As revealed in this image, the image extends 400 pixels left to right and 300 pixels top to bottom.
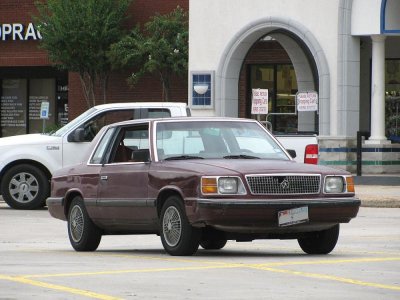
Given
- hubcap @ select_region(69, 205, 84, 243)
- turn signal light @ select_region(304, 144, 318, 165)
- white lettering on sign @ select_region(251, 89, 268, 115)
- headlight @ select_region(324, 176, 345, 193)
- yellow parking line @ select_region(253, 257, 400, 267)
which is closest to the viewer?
yellow parking line @ select_region(253, 257, 400, 267)

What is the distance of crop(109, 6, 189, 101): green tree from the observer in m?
46.9

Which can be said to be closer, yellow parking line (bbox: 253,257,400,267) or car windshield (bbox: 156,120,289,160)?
yellow parking line (bbox: 253,257,400,267)

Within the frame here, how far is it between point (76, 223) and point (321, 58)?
19899mm

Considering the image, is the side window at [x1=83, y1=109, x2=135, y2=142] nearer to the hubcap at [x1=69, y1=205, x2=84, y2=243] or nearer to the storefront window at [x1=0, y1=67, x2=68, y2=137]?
the hubcap at [x1=69, y1=205, x2=84, y2=243]

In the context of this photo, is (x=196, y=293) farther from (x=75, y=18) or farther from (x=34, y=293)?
(x=75, y=18)

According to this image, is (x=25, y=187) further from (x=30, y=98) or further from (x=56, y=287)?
(x=30, y=98)

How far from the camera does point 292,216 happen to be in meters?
14.3

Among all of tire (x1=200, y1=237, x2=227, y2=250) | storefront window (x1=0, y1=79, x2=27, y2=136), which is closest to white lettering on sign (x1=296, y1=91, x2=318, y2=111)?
tire (x1=200, y1=237, x2=227, y2=250)

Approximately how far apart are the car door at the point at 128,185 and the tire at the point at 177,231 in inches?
11.9

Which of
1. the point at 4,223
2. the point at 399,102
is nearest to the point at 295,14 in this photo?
the point at 399,102

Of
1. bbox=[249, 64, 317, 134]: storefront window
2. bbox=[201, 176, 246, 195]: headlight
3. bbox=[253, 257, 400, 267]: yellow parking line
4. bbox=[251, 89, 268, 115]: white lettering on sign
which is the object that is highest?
bbox=[249, 64, 317, 134]: storefront window

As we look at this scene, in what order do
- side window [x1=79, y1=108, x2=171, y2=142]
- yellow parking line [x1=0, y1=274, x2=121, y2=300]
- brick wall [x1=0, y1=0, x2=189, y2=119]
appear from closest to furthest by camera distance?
yellow parking line [x1=0, y1=274, x2=121, y2=300] < side window [x1=79, y1=108, x2=171, y2=142] < brick wall [x1=0, y1=0, x2=189, y2=119]

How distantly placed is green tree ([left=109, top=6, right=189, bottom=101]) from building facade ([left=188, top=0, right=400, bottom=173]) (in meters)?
7.47

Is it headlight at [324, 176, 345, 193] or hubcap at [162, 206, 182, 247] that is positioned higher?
headlight at [324, 176, 345, 193]
